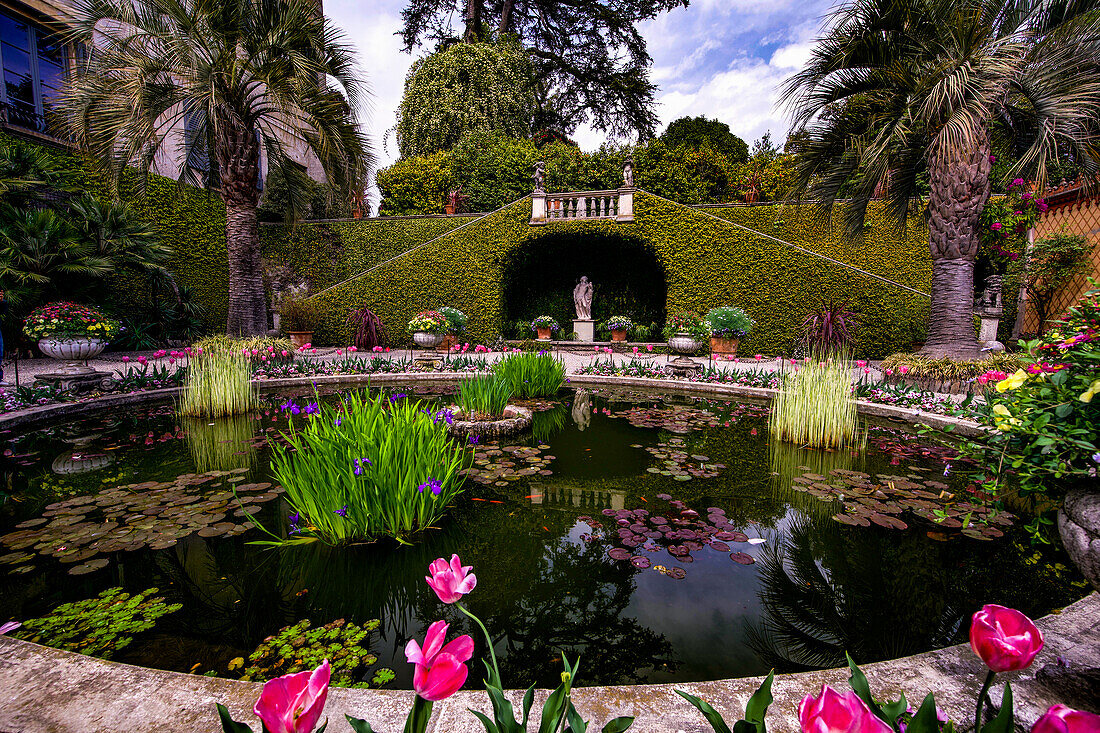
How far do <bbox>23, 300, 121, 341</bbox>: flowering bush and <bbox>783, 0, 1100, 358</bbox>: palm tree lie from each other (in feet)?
34.3

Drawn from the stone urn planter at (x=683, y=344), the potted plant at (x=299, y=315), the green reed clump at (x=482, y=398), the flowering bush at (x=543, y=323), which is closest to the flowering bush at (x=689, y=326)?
the stone urn planter at (x=683, y=344)

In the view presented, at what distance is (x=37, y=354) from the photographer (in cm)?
920

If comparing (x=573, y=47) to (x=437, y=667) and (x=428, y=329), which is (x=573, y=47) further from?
(x=437, y=667)

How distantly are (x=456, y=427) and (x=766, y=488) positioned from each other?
248 centimetres

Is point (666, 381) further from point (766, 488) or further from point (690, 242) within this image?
point (690, 242)

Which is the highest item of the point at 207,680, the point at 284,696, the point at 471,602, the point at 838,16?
the point at 838,16

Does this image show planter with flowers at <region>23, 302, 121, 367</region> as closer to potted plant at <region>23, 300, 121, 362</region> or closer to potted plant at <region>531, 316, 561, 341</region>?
potted plant at <region>23, 300, 121, 362</region>

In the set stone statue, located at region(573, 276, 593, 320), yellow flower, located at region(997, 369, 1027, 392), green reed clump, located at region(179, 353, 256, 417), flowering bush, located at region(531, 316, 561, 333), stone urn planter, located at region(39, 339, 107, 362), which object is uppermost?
stone statue, located at region(573, 276, 593, 320)

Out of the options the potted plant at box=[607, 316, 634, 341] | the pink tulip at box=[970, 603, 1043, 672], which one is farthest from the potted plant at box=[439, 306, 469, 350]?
the pink tulip at box=[970, 603, 1043, 672]

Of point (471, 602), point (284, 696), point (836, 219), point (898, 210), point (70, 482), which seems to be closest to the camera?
point (284, 696)

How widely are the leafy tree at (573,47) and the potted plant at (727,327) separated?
45.8ft

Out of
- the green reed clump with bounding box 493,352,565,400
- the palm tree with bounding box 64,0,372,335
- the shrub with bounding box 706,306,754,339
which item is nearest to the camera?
the green reed clump with bounding box 493,352,565,400

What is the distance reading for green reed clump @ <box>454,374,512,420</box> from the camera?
4480 millimetres

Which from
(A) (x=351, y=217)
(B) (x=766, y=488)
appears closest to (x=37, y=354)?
(A) (x=351, y=217)
